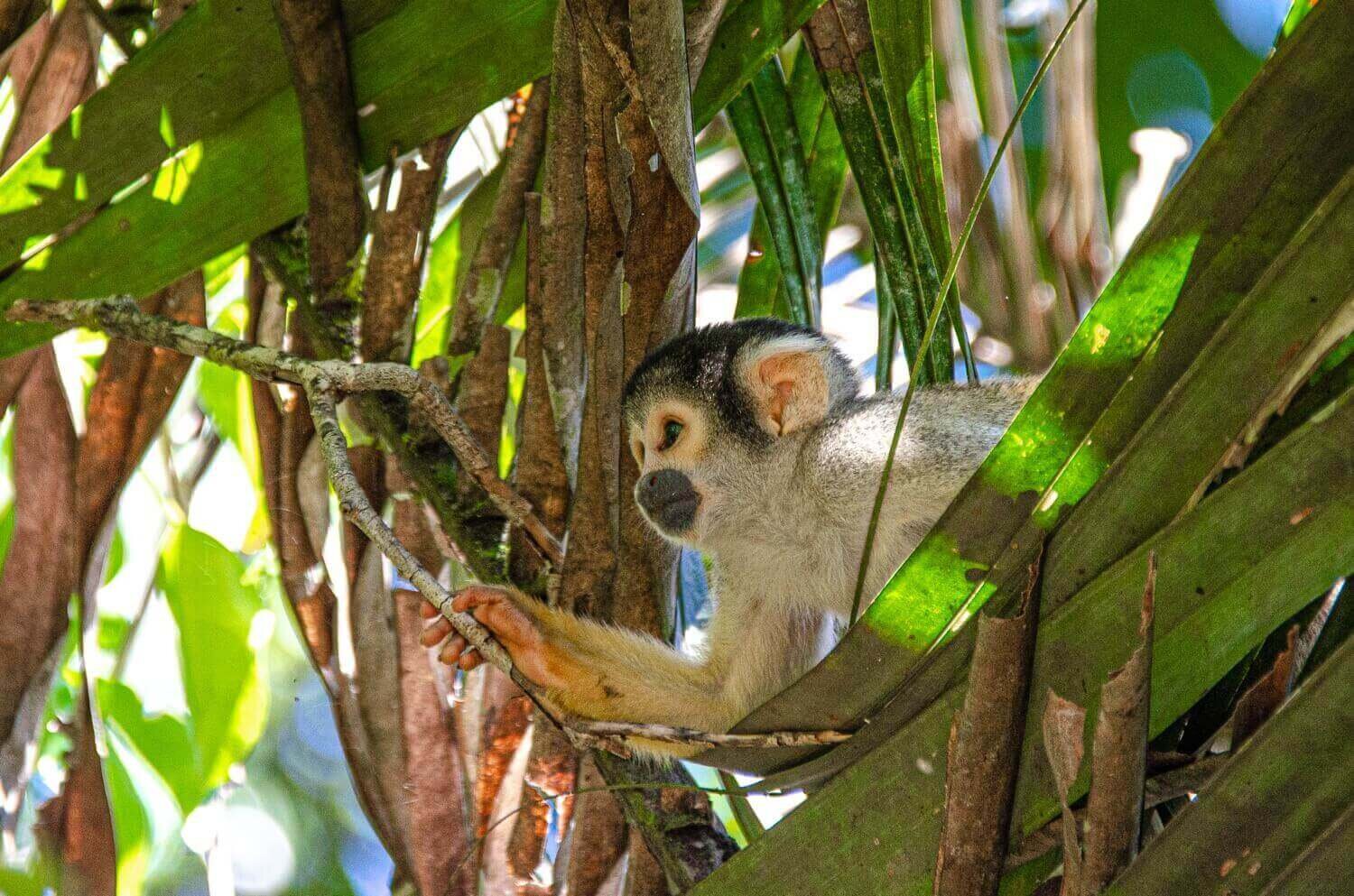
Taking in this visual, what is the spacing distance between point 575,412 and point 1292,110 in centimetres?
104

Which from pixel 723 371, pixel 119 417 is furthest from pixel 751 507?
pixel 119 417

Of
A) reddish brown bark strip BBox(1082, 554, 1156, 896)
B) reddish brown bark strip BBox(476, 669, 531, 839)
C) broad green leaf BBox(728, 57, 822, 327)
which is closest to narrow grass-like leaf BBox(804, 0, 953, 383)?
broad green leaf BBox(728, 57, 822, 327)

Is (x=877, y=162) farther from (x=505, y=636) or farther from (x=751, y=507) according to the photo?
(x=505, y=636)

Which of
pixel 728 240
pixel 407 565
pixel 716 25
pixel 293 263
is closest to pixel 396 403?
pixel 293 263

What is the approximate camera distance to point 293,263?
1.89 metres

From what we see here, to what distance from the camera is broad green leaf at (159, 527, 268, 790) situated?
2203 mm

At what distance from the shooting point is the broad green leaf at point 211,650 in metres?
2.20

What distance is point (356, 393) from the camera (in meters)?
1.58

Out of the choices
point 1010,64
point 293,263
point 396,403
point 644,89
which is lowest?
point 396,403

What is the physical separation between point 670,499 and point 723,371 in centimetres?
23

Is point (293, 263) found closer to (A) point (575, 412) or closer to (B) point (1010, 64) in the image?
(A) point (575, 412)

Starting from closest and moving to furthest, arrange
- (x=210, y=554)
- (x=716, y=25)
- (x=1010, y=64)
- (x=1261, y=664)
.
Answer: (x=1261, y=664) < (x=716, y=25) < (x=210, y=554) < (x=1010, y=64)

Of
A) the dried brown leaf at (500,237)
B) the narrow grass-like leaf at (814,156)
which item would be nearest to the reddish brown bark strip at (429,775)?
the dried brown leaf at (500,237)

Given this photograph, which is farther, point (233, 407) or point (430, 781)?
point (233, 407)
